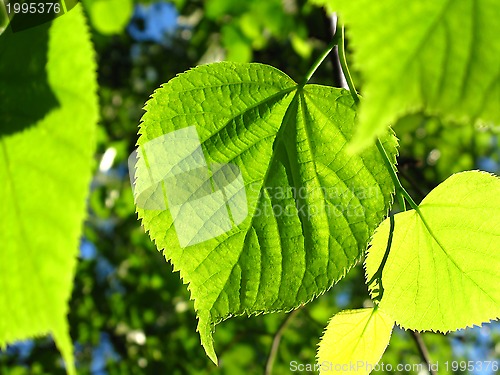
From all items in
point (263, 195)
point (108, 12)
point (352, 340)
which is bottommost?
point (352, 340)

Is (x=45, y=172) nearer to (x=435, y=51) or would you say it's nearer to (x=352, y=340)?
(x=435, y=51)

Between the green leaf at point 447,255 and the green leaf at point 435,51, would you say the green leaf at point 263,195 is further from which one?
the green leaf at point 435,51

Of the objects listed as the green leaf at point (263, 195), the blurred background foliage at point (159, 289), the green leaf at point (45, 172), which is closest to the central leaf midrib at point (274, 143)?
the green leaf at point (263, 195)

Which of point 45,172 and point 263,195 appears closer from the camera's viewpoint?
point 45,172

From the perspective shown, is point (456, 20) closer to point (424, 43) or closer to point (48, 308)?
point (424, 43)

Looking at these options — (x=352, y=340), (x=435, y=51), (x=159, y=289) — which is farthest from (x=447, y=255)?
(x=159, y=289)

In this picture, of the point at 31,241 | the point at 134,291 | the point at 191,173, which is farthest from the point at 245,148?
the point at 134,291
